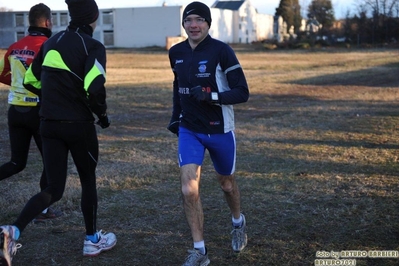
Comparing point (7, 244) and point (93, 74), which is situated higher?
point (93, 74)

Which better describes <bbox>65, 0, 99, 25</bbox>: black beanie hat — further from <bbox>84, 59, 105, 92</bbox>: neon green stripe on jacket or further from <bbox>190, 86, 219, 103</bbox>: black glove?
<bbox>190, 86, 219, 103</bbox>: black glove

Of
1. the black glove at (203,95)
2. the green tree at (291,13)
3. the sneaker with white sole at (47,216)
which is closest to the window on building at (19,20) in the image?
the green tree at (291,13)

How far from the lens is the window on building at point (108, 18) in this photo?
263 ft

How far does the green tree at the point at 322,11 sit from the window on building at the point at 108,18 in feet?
103

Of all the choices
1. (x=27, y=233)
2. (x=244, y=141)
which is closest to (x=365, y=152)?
(x=244, y=141)

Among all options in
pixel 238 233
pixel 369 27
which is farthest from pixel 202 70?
pixel 369 27

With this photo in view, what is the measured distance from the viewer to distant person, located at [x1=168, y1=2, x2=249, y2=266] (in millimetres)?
4566

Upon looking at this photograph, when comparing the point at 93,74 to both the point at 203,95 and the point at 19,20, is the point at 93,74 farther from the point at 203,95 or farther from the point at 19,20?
the point at 19,20

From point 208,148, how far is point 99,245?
4.07 ft

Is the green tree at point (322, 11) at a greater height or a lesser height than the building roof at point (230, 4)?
lesser

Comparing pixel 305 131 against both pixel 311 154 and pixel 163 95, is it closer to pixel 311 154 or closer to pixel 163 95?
pixel 311 154

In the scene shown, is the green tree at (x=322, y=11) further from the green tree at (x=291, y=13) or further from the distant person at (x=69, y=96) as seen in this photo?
the distant person at (x=69, y=96)

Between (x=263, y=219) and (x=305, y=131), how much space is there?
230 inches

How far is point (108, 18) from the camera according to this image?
80625 mm
